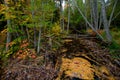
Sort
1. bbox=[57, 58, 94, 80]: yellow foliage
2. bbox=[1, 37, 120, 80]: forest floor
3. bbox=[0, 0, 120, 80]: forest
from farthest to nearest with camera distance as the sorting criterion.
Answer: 1. bbox=[0, 0, 120, 80]: forest
2. bbox=[1, 37, 120, 80]: forest floor
3. bbox=[57, 58, 94, 80]: yellow foliage

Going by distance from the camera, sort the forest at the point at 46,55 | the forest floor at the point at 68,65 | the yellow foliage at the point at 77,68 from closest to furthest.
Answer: the yellow foliage at the point at 77,68 < the forest floor at the point at 68,65 < the forest at the point at 46,55

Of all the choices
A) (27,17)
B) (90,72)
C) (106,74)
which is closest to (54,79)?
(90,72)

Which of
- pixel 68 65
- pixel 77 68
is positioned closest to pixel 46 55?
pixel 68 65

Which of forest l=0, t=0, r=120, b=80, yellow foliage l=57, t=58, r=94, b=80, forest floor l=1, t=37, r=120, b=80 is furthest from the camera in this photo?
forest l=0, t=0, r=120, b=80

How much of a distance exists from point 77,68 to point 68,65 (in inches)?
13.9

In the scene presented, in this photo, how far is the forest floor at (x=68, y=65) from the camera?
586 centimetres

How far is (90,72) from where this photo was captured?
5832mm

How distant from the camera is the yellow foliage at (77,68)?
5637 mm

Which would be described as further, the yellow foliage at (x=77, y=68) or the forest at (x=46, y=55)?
the forest at (x=46, y=55)

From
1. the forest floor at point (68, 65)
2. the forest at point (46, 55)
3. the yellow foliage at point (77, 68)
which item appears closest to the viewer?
the yellow foliage at point (77, 68)

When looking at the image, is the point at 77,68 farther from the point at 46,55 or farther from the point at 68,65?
the point at 46,55

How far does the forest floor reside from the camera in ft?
19.2

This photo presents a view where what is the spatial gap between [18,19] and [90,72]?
170 inches

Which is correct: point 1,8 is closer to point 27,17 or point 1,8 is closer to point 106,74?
point 27,17
